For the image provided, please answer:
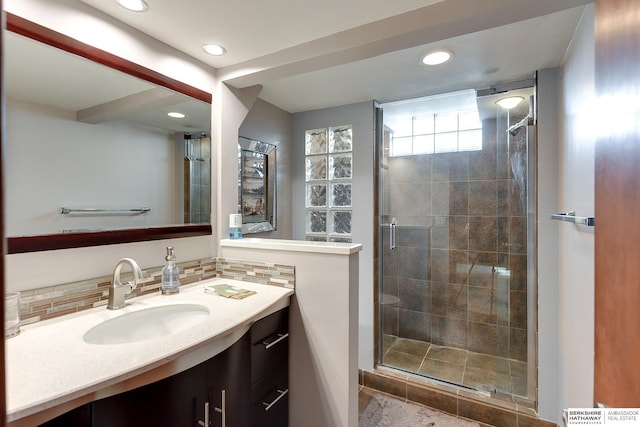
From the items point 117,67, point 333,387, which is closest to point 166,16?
point 117,67

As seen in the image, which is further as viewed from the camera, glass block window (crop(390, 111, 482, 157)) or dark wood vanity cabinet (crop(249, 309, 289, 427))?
glass block window (crop(390, 111, 482, 157))

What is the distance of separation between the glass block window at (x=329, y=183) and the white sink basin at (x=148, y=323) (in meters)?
1.50

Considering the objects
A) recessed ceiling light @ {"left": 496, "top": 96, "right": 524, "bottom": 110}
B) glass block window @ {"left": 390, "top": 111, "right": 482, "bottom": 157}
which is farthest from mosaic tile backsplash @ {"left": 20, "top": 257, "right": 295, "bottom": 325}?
recessed ceiling light @ {"left": 496, "top": 96, "right": 524, "bottom": 110}

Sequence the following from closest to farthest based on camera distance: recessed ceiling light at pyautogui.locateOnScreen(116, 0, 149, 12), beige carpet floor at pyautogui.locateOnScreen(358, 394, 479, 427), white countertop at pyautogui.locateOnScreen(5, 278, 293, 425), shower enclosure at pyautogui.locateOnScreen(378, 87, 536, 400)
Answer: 1. white countertop at pyautogui.locateOnScreen(5, 278, 293, 425)
2. recessed ceiling light at pyautogui.locateOnScreen(116, 0, 149, 12)
3. beige carpet floor at pyautogui.locateOnScreen(358, 394, 479, 427)
4. shower enclosure at pyautogui.locateOnScreen(378, 87, 536, 400)

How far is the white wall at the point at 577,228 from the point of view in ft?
4.22

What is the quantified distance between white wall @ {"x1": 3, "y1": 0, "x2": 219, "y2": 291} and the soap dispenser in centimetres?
9

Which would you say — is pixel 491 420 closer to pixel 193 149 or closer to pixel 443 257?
pixel 443 257

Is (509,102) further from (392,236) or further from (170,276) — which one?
(170,276)

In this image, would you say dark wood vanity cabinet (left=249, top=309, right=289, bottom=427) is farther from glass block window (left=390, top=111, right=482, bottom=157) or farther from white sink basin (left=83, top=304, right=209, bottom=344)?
glass block window (left=390, top=111, right=482, bottom=157)

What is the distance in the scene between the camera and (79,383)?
751mm

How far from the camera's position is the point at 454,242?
284 centimetres

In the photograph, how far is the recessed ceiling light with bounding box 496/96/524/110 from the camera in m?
2.09

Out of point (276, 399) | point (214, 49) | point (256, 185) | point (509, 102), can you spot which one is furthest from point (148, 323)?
point (509, 102)

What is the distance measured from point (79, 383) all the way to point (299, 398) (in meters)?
1.12
